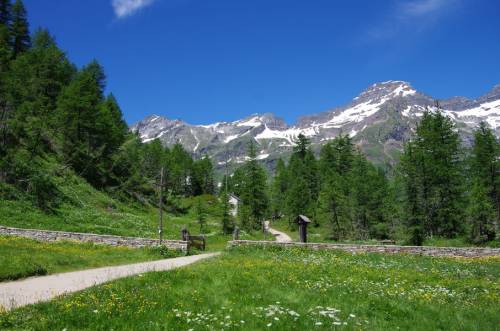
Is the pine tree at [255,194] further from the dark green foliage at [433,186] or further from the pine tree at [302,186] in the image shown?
the dark green foliage at [433,186]

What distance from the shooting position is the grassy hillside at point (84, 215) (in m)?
34.2

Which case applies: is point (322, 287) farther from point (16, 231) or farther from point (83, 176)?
point (83, 176)

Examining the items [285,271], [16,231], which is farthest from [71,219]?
[285,271]

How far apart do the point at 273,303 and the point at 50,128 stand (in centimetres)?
5245

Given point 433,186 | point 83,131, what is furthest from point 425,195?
point 83,131

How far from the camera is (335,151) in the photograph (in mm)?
76438

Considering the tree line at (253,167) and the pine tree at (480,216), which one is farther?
the tree line at (253,167)

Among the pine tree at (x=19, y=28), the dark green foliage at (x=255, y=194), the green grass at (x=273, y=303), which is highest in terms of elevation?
the pine tree at (x=19, y=28)

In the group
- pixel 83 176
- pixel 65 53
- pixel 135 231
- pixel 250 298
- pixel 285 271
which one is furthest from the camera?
pixel 65 53

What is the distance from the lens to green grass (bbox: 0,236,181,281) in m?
16.0

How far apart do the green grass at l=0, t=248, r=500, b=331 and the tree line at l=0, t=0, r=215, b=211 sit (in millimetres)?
30736

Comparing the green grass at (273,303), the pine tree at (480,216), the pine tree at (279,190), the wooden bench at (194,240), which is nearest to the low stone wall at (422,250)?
the wooden bench at (194,240)

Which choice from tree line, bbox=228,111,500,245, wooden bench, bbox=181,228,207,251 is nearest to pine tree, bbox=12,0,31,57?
tree line, bbox=228,111,500,245

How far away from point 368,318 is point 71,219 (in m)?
34.6
